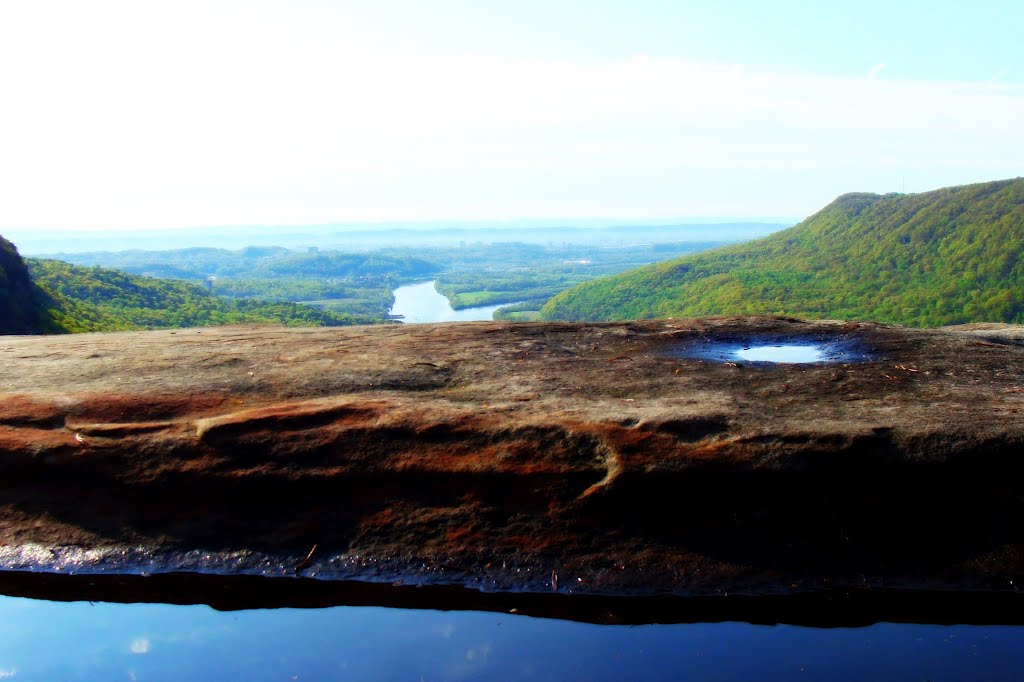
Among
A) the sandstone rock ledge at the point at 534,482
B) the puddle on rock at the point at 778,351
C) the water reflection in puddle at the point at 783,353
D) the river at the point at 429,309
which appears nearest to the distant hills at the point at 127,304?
the river at the point at 429,309

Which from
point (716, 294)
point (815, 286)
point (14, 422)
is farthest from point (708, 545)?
point (815, 286)

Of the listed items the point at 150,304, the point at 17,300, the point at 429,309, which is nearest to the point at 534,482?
the point at 17,300

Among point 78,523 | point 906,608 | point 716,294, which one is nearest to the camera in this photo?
point 906,608

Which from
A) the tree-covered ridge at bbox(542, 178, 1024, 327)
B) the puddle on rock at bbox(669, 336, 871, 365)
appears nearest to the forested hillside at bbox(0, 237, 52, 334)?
the puddle on rock at bbox(669, 336, 871, 365)

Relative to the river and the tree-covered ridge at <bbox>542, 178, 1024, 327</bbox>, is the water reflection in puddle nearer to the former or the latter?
the tree-covered ridge at <bbox>542, 178, 1024, 327</bbox>

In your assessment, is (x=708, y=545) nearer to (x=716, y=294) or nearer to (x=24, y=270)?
(x=24, y=270)

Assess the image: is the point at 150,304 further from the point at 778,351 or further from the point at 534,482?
the point at 534,482
